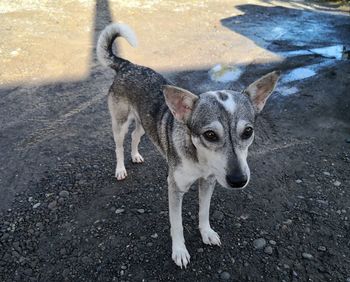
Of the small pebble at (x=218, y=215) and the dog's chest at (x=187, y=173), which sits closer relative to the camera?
the dog's chest at (x=187, y=173)

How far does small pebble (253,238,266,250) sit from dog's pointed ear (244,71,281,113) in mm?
1663

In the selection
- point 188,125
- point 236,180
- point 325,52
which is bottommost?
point 325,52

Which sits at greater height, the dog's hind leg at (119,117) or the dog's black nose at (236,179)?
the dog's black nose at (236,179)

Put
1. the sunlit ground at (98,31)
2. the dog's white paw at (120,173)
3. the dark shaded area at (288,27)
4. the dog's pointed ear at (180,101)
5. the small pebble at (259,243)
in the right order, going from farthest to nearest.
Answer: the dark shaded area at (288,27)
the sunlit ground at (98,31)
the dog's white paw at (120,173)
the small pebble at (259,243)
the dog's pointed ear at (180,101)

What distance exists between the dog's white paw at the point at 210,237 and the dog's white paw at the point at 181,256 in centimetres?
31

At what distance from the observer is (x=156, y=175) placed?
5.25 m

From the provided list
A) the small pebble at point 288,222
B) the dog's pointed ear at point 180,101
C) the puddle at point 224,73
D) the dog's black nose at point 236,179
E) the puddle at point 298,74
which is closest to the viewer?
the dog's black nose at point 236,179

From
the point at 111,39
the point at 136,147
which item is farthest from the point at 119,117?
the point at 111,39

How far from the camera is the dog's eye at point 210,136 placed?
3002mm

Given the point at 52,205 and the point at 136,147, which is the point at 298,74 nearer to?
the point at 136,147

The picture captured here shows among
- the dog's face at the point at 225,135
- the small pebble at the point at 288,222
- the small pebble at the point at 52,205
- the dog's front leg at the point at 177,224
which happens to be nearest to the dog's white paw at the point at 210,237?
the dog's front leg at the point at 177,224

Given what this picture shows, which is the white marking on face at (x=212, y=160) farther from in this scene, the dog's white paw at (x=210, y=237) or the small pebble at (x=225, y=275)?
the small pebble at (x=225, y=275)


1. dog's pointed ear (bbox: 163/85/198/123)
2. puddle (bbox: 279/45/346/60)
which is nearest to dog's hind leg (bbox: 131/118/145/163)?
dog's pointed ear (bbox: 163/85/198/123)

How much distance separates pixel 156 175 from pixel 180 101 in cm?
223
